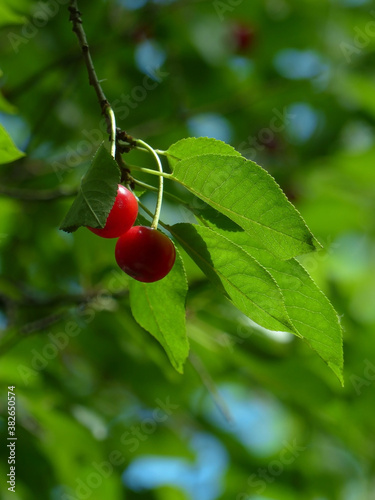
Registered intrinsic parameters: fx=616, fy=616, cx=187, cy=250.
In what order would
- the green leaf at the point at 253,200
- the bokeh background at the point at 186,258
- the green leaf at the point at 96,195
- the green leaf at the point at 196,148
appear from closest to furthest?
1. the green leaf at the point at 96,195
2. the green leaf at the point at 253,200
3. the green leaf at the point at 196,148
4. the bokeh background at the point at 186,258

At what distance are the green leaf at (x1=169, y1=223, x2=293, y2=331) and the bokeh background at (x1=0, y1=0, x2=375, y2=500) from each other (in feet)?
Result: 3.02

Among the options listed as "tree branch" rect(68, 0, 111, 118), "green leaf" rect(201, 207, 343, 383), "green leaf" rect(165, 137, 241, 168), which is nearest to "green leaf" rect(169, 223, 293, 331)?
"green leaf" rect(201, 207, 343, 383)

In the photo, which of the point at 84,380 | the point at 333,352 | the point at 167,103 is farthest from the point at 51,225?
the point at 333,352

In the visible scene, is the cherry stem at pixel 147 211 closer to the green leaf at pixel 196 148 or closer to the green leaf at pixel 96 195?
the green leaf at pixel 196 148

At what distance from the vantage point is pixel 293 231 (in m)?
1.02

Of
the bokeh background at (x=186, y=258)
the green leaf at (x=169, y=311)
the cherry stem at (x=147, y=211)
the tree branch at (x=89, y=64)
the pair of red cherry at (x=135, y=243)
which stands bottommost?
the bokeh background at (x=186, y=258)

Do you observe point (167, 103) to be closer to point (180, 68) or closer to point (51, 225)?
point (180, 68)

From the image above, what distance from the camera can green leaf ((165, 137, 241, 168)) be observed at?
1.15m

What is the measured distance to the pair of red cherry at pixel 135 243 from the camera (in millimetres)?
1061

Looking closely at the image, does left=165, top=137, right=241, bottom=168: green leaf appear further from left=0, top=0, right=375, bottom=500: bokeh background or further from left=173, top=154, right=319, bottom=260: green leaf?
left=0, top=0, right=375, bottom=500: bokeh background

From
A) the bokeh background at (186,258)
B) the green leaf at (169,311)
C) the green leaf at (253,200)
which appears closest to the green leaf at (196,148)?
the green leaf at (253,200)

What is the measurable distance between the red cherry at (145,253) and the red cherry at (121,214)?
0.09 ft

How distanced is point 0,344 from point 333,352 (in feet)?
5.13

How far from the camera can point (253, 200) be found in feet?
3.40
